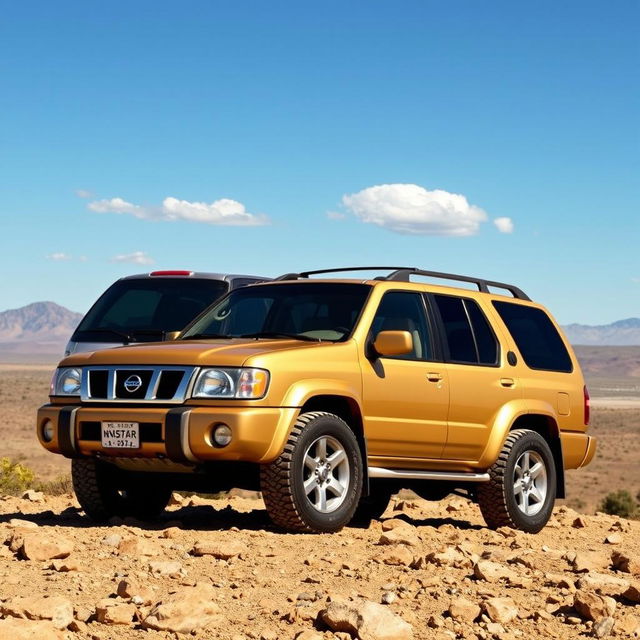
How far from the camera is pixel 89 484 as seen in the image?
8695mm

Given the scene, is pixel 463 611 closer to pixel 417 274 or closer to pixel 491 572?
pixel 491 572

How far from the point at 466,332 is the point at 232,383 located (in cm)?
248

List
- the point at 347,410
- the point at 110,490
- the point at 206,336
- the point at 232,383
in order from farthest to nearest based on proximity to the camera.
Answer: the point at 206,336, the point at 110,490, the point at 347,410, the point at 232,383

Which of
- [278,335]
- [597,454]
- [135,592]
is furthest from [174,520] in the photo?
[597,454]

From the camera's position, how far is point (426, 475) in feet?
29.0

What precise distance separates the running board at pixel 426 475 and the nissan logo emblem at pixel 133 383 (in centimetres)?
174

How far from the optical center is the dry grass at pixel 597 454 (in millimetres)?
47488

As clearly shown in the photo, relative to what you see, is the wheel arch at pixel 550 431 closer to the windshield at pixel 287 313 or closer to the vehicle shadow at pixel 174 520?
the windshield at pixel 287 313

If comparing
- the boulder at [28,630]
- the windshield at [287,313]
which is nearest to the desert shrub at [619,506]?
the windshield at [287,313]

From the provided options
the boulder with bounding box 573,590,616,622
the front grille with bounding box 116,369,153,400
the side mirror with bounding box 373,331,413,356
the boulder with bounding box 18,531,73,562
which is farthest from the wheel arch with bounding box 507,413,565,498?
the boulder with bounding box 18,531,73,562

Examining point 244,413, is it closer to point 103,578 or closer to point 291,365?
point 291,365

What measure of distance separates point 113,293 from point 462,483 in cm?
418

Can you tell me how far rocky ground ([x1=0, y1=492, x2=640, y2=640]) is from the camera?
5316mm

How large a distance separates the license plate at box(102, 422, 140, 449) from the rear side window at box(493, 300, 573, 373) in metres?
3.47
